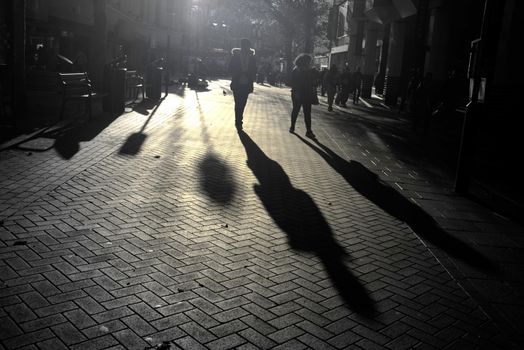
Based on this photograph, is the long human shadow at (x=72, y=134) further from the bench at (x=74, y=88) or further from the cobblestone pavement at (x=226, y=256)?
the bench at (x=74, y=88)

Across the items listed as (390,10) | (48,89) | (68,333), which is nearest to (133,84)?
(48,89)

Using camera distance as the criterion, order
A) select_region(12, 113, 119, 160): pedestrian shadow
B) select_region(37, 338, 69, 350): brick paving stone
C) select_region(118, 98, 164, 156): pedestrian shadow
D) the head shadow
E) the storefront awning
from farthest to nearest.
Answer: the storefront awning
select_region(118, 98, 164, 156): pedestrian shadow
select_region(12, 113, 119, 160): pedestrian shadow
the head shadow
select_region(37, 338, 69, 350): brick paving stone

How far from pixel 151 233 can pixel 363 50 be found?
34.9m

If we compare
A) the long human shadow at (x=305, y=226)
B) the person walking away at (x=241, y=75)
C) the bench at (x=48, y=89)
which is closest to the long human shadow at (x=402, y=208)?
the long human shadow at (x=305, y=226)

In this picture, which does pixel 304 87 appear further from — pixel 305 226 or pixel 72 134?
pixel 305 226

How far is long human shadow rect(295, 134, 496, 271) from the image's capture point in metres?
4.90

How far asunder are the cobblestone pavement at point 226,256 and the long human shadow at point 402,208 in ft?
0.08

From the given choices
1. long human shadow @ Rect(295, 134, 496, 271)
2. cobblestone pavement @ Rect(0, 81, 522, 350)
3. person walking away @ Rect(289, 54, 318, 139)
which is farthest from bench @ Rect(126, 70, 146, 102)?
long human shadow @ Rect(295, 134, 496, 271)

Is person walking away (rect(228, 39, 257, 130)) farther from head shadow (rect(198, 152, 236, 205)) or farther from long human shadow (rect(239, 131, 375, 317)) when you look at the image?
long human shadow (rect(239, 131, 375, 317))

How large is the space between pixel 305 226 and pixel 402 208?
1.62 metres

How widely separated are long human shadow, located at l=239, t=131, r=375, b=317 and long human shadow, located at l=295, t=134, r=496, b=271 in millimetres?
912

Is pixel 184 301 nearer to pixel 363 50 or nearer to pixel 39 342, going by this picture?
pixel 39 342

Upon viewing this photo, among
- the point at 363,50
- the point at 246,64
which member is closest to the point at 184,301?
the point at 246,64

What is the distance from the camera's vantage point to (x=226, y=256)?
4320 mm
